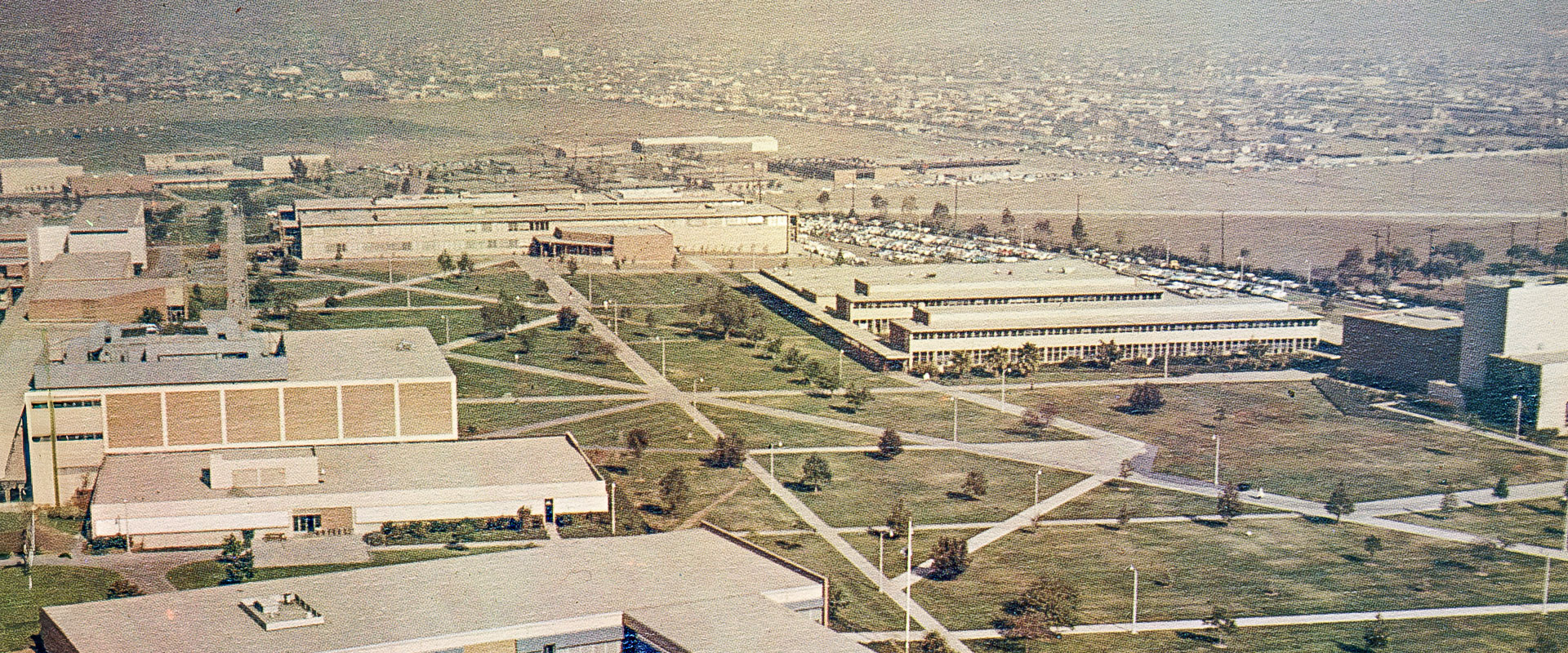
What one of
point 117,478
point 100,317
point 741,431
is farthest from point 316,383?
point 100,317

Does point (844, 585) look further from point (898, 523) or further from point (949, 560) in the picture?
point (898, 523)

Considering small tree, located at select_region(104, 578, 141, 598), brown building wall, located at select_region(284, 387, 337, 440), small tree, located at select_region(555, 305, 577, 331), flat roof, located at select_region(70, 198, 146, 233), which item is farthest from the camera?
flat roof, located at select_region(70, 198, 146, 233)

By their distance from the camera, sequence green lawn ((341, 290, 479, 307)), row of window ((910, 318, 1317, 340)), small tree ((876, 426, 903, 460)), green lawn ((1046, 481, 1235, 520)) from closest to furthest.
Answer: green lawn ((1046, 481, 1235, 520))
small tree ((876, 426, 903, 460))
row of window ((910, 318, 1317, 340))
green lawn ((341, 290, 479, 307))

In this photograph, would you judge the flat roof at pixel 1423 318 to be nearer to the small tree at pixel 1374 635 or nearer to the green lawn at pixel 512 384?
the small tree at pixel 1374 635

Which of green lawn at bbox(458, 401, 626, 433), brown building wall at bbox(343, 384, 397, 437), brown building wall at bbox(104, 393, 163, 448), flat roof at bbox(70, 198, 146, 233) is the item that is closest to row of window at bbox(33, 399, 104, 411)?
brown building wall at bbox(104, 393, 163, 448)

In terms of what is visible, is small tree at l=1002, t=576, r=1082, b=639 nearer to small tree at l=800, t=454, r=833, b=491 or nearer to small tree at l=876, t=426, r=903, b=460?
small tree at l=800, t=454, r=833, b=491

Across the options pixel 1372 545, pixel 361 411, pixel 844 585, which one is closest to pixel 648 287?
pixel 361 411

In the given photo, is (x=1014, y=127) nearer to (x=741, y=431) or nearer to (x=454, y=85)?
(x=454, y=85)

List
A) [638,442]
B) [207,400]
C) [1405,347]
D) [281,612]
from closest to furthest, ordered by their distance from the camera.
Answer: [281,612] → [207,400] → [638,442] → [1405,347]
